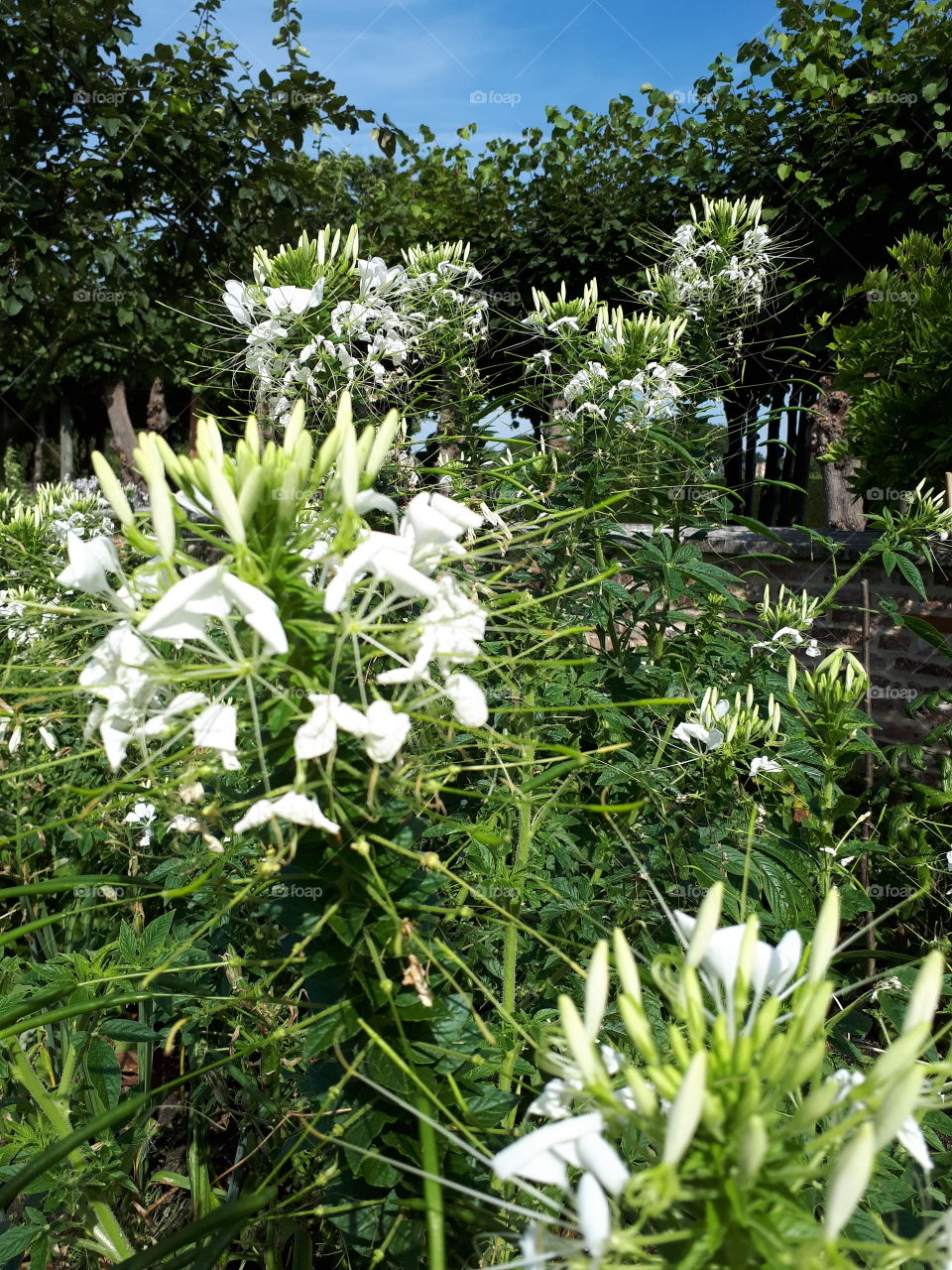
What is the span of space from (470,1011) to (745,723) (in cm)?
100

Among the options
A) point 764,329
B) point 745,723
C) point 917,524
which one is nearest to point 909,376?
point 917,524

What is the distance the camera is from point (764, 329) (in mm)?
5871

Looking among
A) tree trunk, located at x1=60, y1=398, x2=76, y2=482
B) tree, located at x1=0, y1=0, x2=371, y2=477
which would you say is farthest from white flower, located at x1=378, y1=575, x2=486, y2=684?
tree trunk, located at x1=60, y1=398, x2=76, y2=482

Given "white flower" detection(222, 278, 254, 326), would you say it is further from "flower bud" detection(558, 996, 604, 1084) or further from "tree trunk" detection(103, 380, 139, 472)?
"tree trunk" detection(103, 380, 139, 472)

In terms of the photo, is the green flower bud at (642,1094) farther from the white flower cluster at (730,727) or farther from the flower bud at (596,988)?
the white flower cluster at (730,727)

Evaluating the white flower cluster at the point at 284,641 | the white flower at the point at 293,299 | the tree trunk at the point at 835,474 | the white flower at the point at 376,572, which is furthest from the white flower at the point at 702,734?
the tree trunk at the point at 835,474

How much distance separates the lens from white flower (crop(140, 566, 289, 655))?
625 millimetres

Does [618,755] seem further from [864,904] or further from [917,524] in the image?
[917,524]

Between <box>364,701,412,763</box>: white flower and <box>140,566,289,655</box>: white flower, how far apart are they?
90 millimetres

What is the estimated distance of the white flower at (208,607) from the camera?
625 millimetres

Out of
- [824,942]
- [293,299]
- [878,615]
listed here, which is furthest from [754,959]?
[878,615]

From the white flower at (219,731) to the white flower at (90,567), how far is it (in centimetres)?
17

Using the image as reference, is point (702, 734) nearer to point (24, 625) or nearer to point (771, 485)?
point (24, 625)

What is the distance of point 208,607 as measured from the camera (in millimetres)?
648
